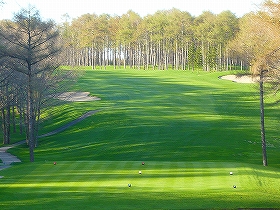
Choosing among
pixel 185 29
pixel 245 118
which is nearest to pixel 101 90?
pixel 245 118

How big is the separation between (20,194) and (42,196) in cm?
104

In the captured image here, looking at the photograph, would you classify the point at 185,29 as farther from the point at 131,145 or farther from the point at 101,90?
the point at 131,145

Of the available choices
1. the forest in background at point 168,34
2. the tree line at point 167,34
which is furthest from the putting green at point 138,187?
the tree line at point 167,34

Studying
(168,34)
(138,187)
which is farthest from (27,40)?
(168,34)

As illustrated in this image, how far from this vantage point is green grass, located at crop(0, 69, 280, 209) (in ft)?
58.4

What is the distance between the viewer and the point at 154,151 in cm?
4091

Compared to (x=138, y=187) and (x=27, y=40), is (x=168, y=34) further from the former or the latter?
(x=138, y=187)

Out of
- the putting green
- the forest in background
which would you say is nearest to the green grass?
the putting green

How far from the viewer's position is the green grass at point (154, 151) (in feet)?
58.4

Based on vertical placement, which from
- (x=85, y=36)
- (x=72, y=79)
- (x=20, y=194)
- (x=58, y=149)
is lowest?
(x=58, y=149)

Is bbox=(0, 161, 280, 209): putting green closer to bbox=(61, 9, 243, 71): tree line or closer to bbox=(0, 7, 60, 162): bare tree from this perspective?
bbox=(0, 7, 60, 162): bare tree

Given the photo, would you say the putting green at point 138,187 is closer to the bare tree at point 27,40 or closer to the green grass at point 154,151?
the green grass at point 154,151

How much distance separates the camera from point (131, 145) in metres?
43.1

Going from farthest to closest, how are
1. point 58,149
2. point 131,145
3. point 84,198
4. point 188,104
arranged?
point 188,104
point 58,149
point 131,145
point 84,198
